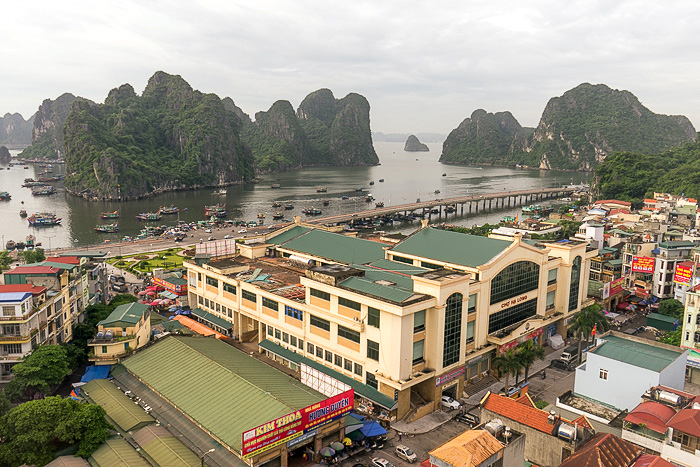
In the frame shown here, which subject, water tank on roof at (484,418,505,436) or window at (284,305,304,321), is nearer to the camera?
water tank on roof at (484,418,505,436)

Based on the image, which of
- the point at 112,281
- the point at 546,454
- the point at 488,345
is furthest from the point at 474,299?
the point at 112,281

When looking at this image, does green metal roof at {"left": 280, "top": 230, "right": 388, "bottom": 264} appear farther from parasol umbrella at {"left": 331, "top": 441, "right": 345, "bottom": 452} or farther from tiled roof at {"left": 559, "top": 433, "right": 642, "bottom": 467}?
tiled roof at {"left": 559, "top": 433, "right": 642, "bottom": 467}

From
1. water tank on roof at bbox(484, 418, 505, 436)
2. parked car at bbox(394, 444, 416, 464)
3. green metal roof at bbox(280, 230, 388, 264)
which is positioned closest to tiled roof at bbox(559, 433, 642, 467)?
water tank on roof at bbox(484, 418, 505, 436)

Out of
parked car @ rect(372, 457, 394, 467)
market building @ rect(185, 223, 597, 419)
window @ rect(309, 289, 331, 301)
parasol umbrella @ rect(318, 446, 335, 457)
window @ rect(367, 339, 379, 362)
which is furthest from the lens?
window @ rect(309, 289, 331, 301)

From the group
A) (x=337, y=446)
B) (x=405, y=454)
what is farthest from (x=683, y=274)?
(x=337, y=446)

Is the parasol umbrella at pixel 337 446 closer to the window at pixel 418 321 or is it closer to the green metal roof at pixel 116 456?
the window at pixel 418 321

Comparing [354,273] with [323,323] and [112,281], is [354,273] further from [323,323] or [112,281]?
[112,281]
